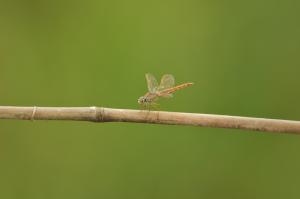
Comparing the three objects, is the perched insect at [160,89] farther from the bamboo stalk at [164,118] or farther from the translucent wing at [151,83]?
the bamboo stalk at [164,118]

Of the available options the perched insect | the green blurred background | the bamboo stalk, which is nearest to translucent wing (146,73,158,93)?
the perched insect

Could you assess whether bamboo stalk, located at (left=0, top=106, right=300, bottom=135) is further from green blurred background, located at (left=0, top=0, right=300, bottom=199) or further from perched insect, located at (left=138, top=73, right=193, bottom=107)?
green blurred background, located at (left=0, top=0, right=300, bottom=199)

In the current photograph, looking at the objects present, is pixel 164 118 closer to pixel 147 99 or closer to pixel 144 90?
pixel 147 99

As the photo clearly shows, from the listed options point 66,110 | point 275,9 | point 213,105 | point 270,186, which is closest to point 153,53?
point 213,105

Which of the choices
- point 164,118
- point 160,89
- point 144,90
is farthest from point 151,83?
point 144,90

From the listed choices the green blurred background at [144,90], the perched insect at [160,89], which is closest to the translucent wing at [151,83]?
the perched insect at [160,89]
